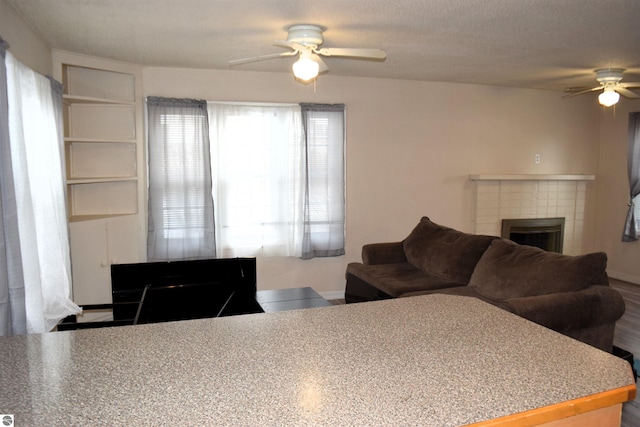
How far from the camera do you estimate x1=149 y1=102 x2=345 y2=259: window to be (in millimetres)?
4586

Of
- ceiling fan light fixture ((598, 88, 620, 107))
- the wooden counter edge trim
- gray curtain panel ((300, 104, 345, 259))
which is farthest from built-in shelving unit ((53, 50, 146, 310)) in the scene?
ceiling fan light fixture ((598, 88, 620, 107))

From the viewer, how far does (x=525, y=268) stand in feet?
10.6

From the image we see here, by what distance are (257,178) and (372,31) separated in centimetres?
207

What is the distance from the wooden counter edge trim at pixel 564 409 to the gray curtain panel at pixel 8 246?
235cm

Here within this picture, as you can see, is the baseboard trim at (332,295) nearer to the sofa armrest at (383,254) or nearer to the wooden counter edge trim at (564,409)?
the sofa armrest at (383,254)

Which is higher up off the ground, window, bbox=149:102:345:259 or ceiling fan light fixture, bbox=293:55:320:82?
ceiling fan light fixture, bbox=293:55:320:82

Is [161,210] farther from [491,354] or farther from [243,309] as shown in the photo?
[491,354]

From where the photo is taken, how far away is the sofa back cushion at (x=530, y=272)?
9.76 ft

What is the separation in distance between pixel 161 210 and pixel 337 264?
1997mm

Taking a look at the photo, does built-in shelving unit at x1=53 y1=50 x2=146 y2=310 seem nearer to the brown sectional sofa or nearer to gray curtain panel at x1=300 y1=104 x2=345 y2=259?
gray curtain panel at x1=300 y1=104 x2=345 y2=259

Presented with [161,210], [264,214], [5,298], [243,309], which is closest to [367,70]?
[264,214]

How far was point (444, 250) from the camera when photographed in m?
4.09

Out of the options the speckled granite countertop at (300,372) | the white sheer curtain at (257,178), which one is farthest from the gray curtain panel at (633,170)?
the speckled granite countertop at (300,372)

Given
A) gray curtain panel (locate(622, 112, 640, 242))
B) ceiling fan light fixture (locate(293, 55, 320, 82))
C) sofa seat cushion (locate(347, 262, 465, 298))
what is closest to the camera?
ceiling fan light fixture (locate(293, 55, 320, 82))
